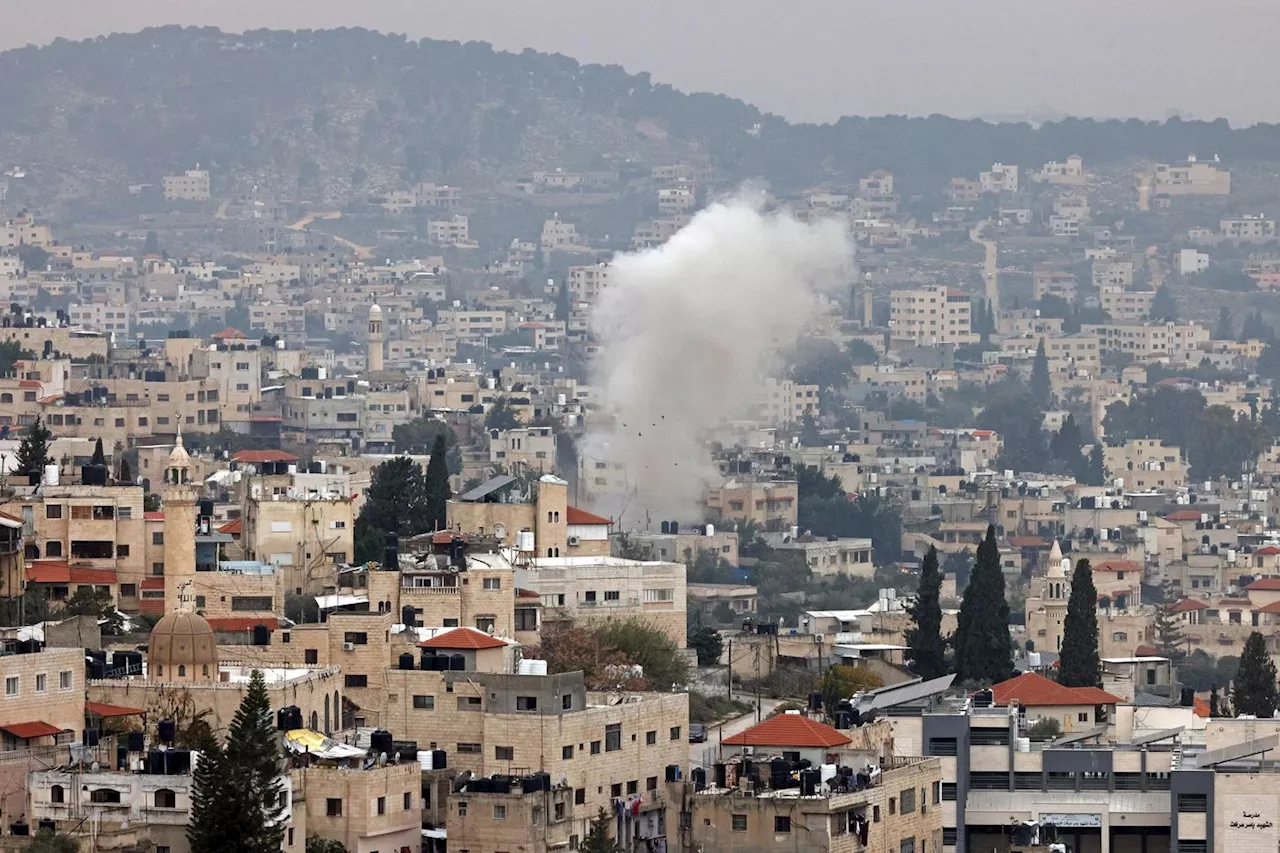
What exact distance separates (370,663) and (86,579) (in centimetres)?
726

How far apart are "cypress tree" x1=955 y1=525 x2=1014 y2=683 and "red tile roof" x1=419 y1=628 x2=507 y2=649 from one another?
492 inches

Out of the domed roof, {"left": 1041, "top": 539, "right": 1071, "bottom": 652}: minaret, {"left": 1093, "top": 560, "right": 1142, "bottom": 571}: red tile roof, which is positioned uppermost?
the domed roof

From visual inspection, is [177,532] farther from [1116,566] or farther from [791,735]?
[1116,566]

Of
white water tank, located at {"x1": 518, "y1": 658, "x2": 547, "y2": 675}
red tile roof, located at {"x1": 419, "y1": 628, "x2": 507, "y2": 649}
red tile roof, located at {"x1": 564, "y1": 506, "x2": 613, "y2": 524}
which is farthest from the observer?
red tile roof, located at {"x1": 564, "y1": 506, "x2": 613, "y2": 524}

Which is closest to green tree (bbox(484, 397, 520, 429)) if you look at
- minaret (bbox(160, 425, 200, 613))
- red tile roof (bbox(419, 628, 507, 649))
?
minaret (bbox(160, 425, 200, 613))

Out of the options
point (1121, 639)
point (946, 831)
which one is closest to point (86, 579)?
point (946, 831)

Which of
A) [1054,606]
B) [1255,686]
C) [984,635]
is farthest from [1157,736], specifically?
[1054,606]

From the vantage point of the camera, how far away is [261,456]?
8456 centimetres

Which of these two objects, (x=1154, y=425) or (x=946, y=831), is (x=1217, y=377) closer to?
(x=1154, y=425)

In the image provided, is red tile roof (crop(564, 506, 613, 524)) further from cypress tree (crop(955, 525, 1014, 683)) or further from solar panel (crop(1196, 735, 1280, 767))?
solar panel (crop(1196, 735, 1280, 767))

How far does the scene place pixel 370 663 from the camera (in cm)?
5103

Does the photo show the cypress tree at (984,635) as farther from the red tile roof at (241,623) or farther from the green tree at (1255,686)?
the red tile roof at (241,623)

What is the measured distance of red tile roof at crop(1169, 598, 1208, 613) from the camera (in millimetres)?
91256

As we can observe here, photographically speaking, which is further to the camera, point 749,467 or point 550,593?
point 749,467
